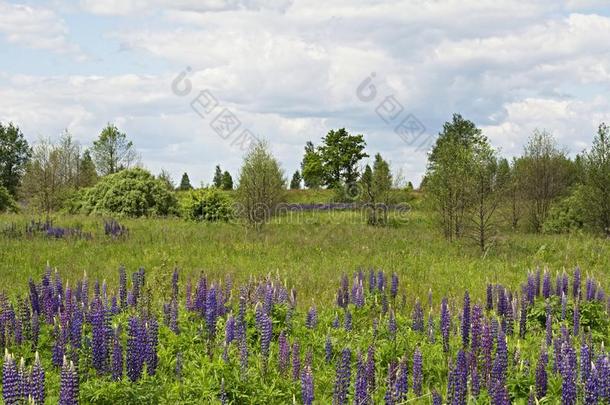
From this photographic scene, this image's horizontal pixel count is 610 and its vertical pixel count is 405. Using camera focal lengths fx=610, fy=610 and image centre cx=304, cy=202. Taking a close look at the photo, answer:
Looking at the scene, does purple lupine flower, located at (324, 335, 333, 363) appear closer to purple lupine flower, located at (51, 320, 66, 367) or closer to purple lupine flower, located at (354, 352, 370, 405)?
purple lupine flower, located at (354, 352, 370, 405)

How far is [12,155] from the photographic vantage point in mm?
73750

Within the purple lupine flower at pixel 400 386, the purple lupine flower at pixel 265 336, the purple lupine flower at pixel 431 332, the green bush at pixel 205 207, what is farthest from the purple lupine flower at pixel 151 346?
the green bush at pixel 205 207

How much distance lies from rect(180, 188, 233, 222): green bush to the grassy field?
568cm

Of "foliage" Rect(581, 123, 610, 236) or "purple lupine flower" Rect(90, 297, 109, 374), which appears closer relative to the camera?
"purple lupine flower" Rect(90, 297, 109, 374)

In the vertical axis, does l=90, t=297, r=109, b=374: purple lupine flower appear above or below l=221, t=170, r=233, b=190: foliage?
below

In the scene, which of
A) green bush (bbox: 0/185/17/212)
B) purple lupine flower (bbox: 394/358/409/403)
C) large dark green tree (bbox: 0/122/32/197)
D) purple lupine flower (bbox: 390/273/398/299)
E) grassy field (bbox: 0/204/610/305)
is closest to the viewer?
purple lupine flower (bbox: 394/358/409/403)

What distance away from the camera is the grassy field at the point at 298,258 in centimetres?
1260

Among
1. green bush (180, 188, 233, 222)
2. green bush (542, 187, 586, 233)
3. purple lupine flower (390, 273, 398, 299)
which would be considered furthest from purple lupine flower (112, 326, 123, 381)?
green bush (542, 187, 586, 233)

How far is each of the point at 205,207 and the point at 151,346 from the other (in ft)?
71.9

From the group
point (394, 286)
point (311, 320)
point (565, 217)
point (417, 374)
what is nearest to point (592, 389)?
point (417, 374)

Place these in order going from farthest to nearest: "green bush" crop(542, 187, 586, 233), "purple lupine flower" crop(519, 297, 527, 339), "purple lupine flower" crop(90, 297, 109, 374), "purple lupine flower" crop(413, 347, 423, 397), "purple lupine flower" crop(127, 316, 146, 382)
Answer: "green bush" crop(542, 187, 586, 233) < "purple lupine flower" crop(519, 297, 527, 339) < "purple lupine flower" crop(90, 297, 109, 374) < "purple lupine flower" crop(127, 316, 146, 382) < "purple lupine flower" crop(413, 347, 423, 397)

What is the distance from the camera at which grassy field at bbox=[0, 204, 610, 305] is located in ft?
41.3

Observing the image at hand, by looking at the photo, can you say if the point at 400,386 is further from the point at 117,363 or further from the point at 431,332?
the point at 117,363

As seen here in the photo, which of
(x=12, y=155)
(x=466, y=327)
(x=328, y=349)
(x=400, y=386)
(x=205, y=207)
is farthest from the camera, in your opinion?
(x=12, y=155)
